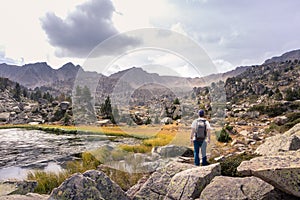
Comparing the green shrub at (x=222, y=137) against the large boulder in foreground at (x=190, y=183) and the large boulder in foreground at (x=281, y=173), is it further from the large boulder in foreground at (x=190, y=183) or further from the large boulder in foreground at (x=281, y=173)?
the large boulder in foreground at (x=281, y=173)

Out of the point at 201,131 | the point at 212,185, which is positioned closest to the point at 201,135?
the point at 201,131

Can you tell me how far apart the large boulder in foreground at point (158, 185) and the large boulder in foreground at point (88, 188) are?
20.3 inches

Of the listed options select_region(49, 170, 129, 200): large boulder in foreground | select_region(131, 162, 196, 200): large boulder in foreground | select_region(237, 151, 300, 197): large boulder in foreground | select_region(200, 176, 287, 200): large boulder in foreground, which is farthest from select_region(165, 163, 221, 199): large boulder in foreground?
select_region(49, 170, 129, 200): large boulder in foreground

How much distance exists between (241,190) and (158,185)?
2.45m

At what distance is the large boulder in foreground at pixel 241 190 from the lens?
7324 mm

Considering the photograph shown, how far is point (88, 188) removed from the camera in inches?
311

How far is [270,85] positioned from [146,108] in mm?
65087

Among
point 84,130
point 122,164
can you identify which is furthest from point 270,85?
point 122,164

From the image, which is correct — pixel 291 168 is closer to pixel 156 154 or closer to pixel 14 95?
pixel 156 154

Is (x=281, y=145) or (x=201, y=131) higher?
(x=201, y=131)

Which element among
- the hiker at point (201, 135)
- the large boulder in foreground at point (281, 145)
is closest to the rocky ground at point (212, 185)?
the large boulder in foreground at point (281, 145)

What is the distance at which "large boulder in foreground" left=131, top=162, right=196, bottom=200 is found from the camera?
28.3ft

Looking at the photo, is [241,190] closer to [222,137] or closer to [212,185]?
[212,185]

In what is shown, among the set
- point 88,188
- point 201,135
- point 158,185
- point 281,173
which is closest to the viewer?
point 281,173
